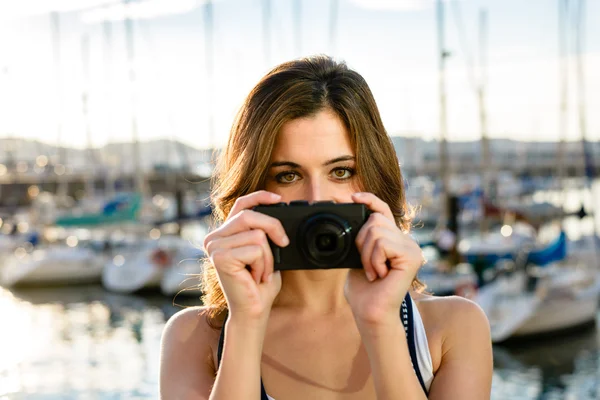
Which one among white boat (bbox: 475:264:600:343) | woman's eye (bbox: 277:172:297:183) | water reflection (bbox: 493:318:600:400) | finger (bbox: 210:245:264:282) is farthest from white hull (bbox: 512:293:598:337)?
finger (bbox: 210:245:264:282)

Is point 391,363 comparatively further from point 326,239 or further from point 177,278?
point 177,278

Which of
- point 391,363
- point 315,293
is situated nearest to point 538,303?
point 315,293

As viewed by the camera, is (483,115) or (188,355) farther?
(483,115)

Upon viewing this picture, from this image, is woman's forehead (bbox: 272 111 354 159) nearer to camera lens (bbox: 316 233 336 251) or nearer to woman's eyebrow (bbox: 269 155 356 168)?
woman's eyebrow (bbox: 269 155 356 168)

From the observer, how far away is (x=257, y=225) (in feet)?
5.30

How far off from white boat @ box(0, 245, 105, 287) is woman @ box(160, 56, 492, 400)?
23.5 metres

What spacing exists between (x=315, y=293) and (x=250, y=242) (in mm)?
460

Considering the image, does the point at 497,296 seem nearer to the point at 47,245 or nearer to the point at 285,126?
the point at 285,126

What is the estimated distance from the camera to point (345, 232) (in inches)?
63.4

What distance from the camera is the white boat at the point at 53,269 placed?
2425cm

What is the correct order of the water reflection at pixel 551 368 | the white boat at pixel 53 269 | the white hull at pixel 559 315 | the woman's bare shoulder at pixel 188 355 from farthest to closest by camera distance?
1. the white boat at pixel 53 269
2. the white hull at pixel 559 315
3. the water reflection at pixel 551 368
4. the woman's bare shoulder at pixel 188 355

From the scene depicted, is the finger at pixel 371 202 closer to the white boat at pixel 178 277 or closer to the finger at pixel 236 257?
the finger at pixel 236 257

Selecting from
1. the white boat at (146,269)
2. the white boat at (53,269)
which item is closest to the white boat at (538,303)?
the white boat at (146,269)

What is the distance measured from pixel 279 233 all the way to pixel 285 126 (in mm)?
323
